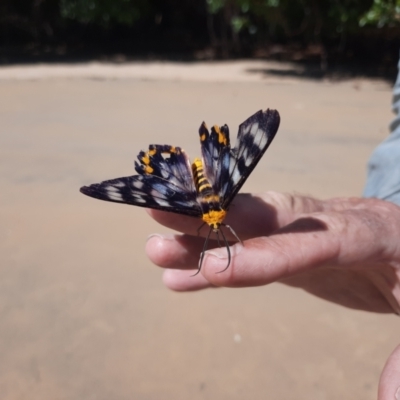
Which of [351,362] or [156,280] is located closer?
[351,362]

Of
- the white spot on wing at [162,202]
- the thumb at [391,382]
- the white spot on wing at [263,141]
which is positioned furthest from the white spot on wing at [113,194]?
the thumb at [391,382]

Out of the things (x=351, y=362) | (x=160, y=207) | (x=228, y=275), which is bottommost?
(x=351, y=362)

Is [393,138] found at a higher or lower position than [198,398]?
higher

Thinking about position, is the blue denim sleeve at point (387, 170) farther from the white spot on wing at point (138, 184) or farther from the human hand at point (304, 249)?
the white spot on wing at point (138, 184)

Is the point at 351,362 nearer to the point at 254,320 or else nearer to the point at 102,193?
the point at 254,320

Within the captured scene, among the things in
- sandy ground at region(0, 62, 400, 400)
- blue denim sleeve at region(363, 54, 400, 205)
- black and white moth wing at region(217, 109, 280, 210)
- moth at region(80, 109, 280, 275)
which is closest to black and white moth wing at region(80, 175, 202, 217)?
moth at region(80, 109, 280, 275)

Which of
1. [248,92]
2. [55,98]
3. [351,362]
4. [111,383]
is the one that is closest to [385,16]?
[248,92]

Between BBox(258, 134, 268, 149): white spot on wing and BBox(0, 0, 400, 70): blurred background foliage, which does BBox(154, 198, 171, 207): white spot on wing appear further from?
BBox(0, 0, 400, 70): blurred background foliage
